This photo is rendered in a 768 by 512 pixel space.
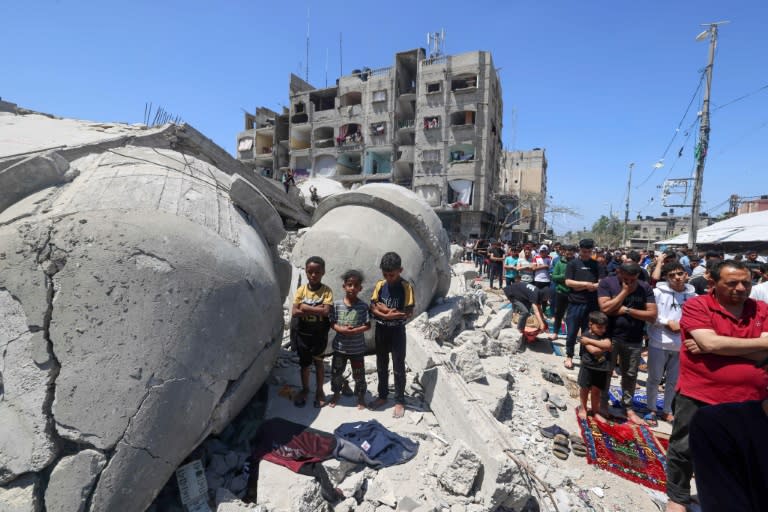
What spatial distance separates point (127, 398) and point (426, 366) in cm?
271

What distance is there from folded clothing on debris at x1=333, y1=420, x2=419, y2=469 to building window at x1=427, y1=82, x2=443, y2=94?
2741 cm

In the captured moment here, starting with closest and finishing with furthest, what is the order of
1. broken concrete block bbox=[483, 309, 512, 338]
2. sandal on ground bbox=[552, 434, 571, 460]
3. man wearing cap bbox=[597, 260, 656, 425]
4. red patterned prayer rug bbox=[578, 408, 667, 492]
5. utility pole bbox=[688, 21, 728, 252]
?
red patterned prayer rug bbox=[578, 408, 667, 492] < sandal on ground bbox=[552, 434, 571, 460] < man wearing cap bbox=[597, 260, 656, 425] < broken concrete block bbox=[483, 309, 512, 338] < utility pole bbox=[688, 21, 728, 252]

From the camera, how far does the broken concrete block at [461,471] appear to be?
252 centimetres

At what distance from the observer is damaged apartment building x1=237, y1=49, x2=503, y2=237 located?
2569 cm

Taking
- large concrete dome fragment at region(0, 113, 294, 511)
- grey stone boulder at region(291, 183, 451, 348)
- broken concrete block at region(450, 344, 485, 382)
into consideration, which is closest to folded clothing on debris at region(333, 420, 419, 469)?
large concrete dome fragment at region(0, 113, 294, 511)

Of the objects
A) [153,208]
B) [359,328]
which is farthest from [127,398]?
[359,328]

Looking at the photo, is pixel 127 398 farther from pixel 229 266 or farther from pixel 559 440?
pixel 559 440

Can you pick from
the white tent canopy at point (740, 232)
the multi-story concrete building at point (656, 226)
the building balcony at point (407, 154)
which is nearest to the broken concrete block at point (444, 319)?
the white tent canopy at point (740, 232)

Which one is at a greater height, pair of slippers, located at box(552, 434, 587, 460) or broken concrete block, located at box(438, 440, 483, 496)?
broken concrete block, located at box(438, 440, 483, 496)

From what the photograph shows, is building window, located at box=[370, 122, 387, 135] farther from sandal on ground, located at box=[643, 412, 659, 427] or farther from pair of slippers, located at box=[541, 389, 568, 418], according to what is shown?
sandal on ground, located at box=[643, 412, 659, 427]

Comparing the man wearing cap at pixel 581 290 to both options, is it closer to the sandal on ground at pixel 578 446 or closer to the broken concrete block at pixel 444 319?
the broken concrete block at pixel 444 319

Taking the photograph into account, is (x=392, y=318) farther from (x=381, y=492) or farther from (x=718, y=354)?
(x=718, y=354)

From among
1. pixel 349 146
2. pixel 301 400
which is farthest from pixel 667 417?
pixel 349 146

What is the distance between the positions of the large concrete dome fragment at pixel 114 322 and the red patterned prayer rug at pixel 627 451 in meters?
3.32
